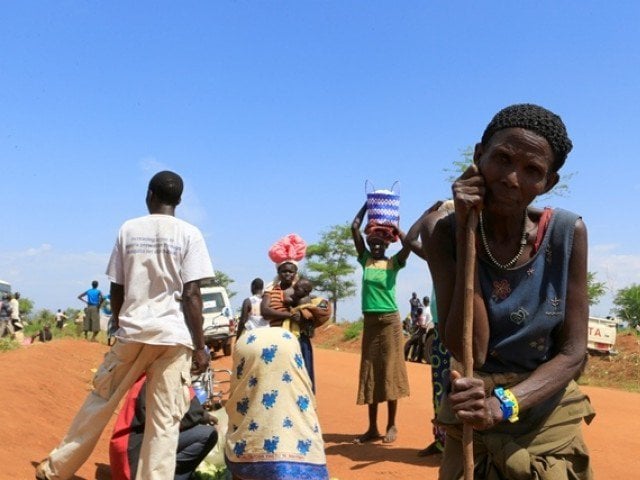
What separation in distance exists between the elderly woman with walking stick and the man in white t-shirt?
2.56 meters

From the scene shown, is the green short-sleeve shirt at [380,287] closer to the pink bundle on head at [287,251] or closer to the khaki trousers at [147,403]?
the pink bundle on head at [287,251]

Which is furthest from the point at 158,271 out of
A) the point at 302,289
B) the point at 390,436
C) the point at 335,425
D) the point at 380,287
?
the point at 335,425

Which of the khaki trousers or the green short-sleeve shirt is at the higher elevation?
the green short-sleeve shirt

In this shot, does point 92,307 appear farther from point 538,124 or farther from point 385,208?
point 538,124

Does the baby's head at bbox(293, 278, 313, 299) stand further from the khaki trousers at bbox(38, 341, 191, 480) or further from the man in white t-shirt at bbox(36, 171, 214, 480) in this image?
the khaki trousers at bbox(38, 341, 191, 480)

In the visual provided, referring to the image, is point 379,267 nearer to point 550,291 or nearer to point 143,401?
point 143,401

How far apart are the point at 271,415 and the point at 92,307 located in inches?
675

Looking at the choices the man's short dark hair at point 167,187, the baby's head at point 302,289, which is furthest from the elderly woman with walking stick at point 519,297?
the baby's head at point 302,289

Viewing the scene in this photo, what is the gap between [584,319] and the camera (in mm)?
2143

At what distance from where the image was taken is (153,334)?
4344 mm

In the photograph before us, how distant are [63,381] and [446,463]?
7.91 m

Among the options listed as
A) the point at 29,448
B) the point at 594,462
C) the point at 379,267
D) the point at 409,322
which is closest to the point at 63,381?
the point at 29,448

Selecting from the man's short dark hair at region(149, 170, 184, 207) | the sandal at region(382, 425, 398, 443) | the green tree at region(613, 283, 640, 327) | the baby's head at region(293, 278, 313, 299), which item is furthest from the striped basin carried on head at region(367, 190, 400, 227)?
the green tree at region(613, 283, 640, 327)

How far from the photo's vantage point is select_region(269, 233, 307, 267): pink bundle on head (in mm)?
7117
